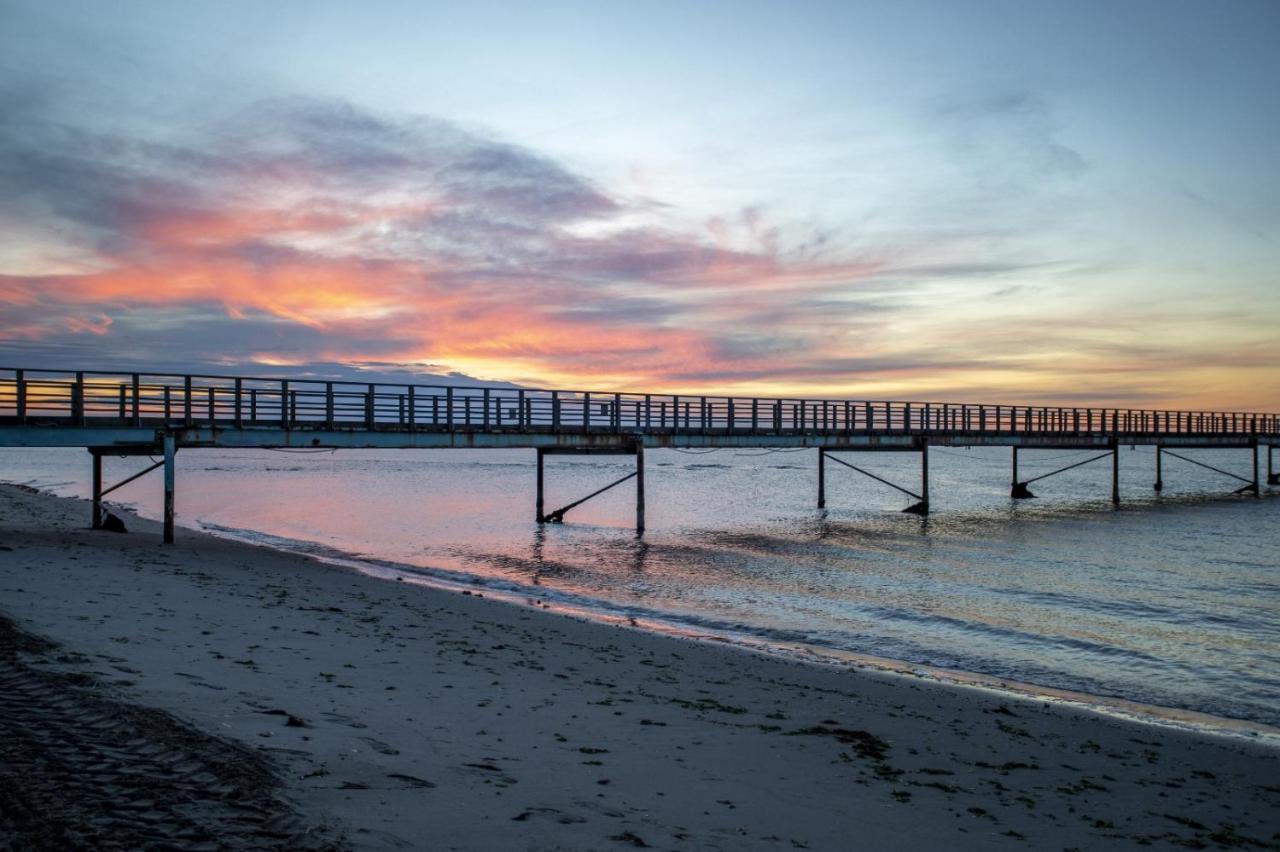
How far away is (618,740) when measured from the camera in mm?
6707

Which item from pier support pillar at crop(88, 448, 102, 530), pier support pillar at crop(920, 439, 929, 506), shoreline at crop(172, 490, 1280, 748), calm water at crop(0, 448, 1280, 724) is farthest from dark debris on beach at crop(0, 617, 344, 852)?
pier support pillar at crop(920, 439, 929, 506)

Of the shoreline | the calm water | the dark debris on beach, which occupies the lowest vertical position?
the calm water

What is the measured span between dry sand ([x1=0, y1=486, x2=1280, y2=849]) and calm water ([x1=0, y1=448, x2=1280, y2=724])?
3.08 meters

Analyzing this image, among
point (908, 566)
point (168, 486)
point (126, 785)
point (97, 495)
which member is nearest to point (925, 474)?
point (908, 566)

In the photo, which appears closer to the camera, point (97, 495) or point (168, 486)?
point (168, 486)

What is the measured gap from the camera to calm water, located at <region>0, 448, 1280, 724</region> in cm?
1285

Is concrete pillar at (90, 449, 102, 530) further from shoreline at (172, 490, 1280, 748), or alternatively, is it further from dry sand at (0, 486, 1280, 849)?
dry sand at (0, 486, 1280, 849)

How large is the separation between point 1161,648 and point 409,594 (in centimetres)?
1287

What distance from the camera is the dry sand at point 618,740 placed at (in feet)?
16.6

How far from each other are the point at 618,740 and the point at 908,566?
17042 millimetres

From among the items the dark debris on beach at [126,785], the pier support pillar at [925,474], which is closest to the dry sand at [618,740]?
the dark debris on beach at [126,785]

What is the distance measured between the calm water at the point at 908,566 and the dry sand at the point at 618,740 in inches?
121

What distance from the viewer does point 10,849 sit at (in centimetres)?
352

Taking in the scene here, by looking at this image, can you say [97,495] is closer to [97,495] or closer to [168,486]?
[97,495]
